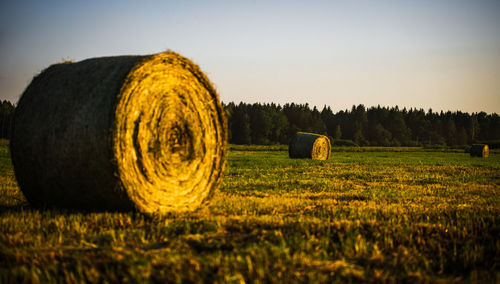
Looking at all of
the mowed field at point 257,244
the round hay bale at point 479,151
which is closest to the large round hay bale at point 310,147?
the mowed field at point 257,244

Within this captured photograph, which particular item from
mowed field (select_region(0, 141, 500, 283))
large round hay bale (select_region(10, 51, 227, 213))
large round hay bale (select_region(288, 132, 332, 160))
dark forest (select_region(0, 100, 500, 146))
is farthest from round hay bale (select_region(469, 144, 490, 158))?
dark forest (select_region(0, 100, 500, 146))

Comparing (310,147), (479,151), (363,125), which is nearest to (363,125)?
(363,125)

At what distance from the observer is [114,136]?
217 inches

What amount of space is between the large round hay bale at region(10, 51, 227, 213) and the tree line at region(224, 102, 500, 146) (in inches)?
3362

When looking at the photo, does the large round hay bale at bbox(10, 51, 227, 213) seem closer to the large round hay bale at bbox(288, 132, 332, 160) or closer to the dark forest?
the large round hay bale at bbox(288, 132, 332, 160)

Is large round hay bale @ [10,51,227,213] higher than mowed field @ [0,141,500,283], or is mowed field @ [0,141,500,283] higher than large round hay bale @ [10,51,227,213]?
large round hay bale @ [10,51,227,213]

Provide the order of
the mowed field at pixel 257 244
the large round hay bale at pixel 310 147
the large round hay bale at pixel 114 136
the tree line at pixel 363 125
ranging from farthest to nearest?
1. the tree line at pixel 363 125
2. the large round hay bale at pixel 310 147
3. the large round hay bale at pixel 114 136
4. the mowed field at pixel 257 244

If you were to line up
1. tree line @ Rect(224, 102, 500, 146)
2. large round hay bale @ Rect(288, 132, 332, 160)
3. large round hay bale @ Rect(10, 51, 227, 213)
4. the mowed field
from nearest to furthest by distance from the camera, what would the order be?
the mowed field, large round hay bale @ Rect(10, 51, 227, 213), large round hay bale @ Rect(288, 132, 332, 160), tree line @ Rect(224, 102, 500, 146)

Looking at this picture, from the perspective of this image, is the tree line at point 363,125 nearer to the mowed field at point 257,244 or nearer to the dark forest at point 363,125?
the dark forest at point 363,125

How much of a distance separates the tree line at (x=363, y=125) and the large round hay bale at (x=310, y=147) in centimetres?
6637

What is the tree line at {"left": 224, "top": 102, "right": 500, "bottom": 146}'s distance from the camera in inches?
3890

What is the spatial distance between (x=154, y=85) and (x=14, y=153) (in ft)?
8.58

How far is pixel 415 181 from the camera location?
11906mm

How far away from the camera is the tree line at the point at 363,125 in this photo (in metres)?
98.8
